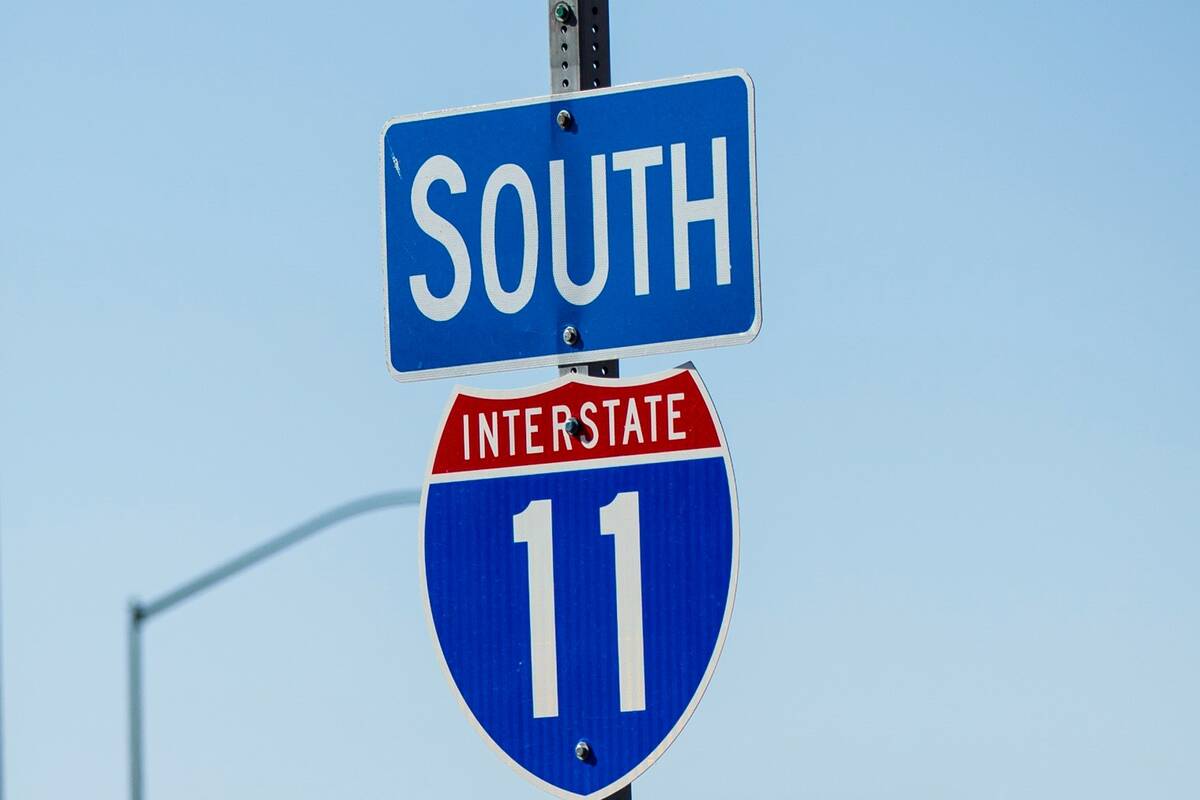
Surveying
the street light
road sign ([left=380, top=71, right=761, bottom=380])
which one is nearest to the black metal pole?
the street light

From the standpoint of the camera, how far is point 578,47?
418 cm

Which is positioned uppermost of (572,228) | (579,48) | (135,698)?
(579,48)

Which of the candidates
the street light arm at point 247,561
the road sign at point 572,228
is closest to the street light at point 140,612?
the street light arm at point 247,561

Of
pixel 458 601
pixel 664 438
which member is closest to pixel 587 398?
pixel 664 438

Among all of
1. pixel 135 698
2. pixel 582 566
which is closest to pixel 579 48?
pixel 582 566

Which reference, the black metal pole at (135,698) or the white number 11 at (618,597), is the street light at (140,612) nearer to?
the black metal pole at (135,698)

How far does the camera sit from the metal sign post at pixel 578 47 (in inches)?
164

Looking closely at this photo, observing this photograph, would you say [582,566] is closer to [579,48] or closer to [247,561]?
[579,48]

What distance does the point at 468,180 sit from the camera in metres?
4.15

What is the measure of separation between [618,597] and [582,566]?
0.09 metres

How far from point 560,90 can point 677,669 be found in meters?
A: 1.18

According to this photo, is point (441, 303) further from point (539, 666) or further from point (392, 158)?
point (539, 666)

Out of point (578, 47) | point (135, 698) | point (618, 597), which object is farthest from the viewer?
point (135, 698)

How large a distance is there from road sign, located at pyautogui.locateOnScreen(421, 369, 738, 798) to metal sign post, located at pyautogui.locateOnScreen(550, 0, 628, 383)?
2.04ft
